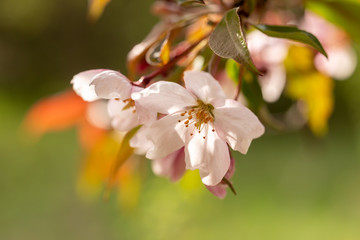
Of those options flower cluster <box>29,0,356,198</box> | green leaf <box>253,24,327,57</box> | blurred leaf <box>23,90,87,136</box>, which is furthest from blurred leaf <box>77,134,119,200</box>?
green leaf <box>253,24,327,57</box>

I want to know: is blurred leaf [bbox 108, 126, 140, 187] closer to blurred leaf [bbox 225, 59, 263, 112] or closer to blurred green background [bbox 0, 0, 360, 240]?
blurred leaf [bbox 225, 59, 263, 112]

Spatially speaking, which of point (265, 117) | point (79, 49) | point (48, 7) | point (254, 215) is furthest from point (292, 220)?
point (48, 7)

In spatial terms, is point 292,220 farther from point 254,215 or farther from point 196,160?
point 196,160

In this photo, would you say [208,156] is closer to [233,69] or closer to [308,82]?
[233,69]

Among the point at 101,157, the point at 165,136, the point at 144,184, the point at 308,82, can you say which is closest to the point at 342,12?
the point at 308,82

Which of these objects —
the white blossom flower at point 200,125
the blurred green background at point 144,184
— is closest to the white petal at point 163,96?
the white blossom flower at point 200,125

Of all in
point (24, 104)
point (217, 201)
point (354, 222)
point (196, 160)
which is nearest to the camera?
point (196, 160)
